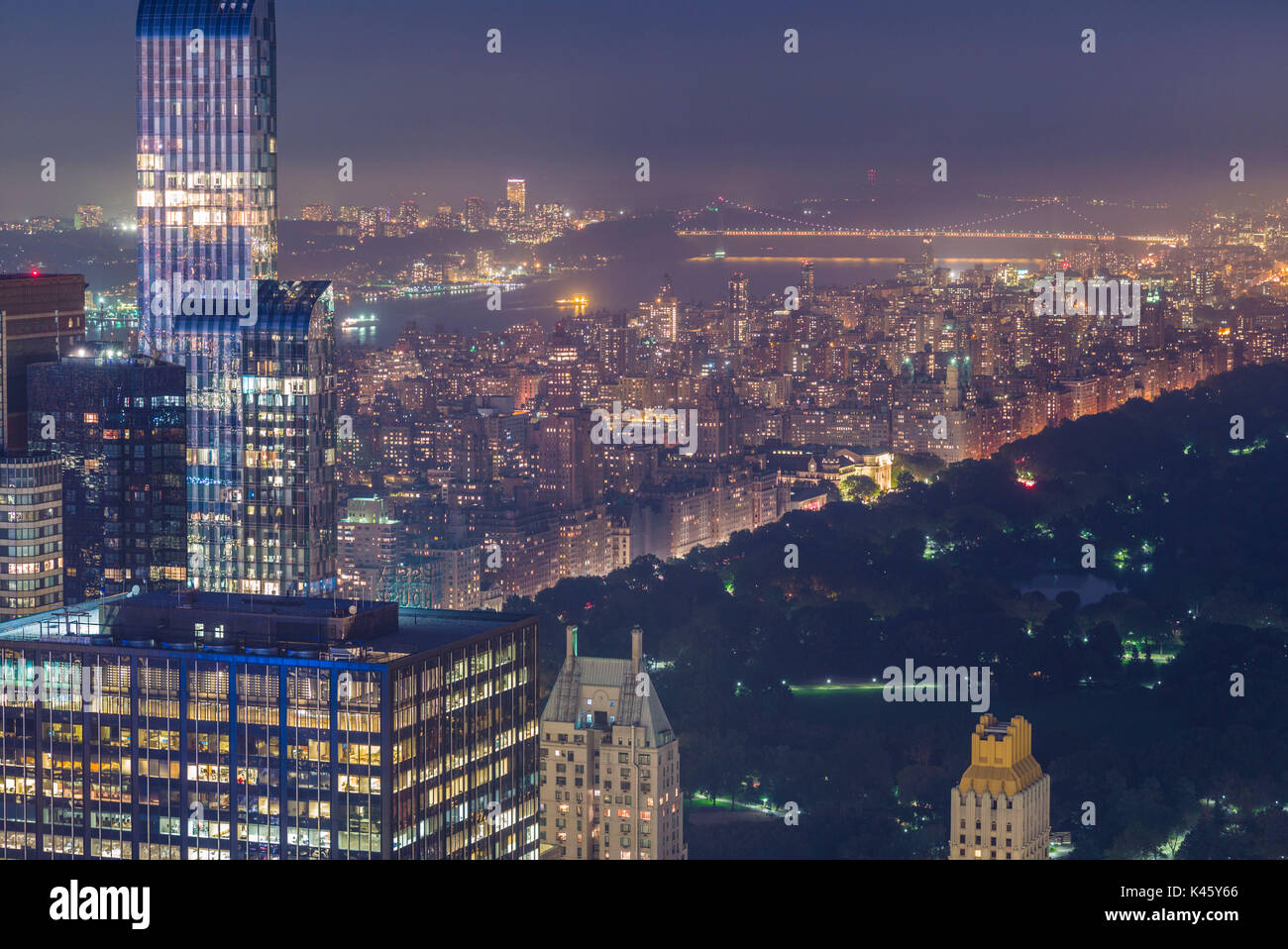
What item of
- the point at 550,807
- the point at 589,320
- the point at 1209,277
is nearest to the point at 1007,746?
the point at 550,807

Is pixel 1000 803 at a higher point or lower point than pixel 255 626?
lower

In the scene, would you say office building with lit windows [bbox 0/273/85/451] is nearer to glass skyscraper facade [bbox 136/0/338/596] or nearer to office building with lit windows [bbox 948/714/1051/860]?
glass skyscraper facade [bbox 136/0/338/596]

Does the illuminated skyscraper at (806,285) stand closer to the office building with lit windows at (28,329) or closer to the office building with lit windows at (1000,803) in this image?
the office building with lit windows at (28,329)

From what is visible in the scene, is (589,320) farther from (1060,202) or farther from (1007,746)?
(1007,746)

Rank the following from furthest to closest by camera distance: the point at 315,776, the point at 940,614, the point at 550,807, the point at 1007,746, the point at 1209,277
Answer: the point at 1209,277, the point at 940,614, the point at 1007,746, the point at 550,807, the point at 315,776

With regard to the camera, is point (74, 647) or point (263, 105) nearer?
point (74, 647)

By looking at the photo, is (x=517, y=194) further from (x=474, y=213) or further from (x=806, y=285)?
(x=806, y=285)

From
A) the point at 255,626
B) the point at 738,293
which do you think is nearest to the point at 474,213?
the point at 738,293
